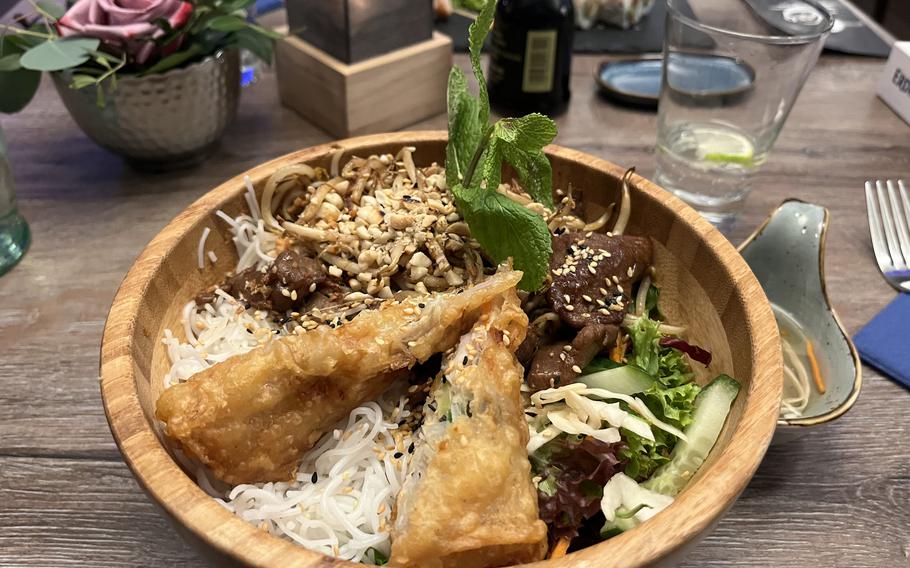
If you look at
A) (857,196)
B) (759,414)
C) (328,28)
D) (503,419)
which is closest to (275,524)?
(503,419)

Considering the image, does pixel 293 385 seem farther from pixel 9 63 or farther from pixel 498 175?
pixel 9 63

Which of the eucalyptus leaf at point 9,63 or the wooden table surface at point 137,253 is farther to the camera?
the eucalyptus leaf at point 9,63

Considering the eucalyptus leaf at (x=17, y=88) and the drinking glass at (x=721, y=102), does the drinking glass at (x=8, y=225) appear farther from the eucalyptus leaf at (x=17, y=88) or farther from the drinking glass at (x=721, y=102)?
the drinking glass at (x=721, y=102)

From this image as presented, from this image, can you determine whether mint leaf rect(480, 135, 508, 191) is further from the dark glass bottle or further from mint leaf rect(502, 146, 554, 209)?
the dark glass bottle

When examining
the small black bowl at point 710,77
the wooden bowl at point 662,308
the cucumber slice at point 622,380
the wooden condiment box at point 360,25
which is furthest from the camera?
the wooden condiment box at point 360,25

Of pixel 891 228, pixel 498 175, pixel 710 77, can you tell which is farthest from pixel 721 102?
pixel 498 175

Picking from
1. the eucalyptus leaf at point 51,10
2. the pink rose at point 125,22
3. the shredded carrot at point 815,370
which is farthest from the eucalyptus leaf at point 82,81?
the shredded carrot at point 815,370

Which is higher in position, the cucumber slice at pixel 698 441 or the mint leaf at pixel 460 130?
the mint leaf at pixel 460 130

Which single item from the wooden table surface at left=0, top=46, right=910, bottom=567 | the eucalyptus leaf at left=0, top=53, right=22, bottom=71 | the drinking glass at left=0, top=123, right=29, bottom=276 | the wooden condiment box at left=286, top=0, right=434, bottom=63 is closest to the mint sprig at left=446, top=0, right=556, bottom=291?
the wooden table surface at left=0, top=46, right=910, bottom=567
